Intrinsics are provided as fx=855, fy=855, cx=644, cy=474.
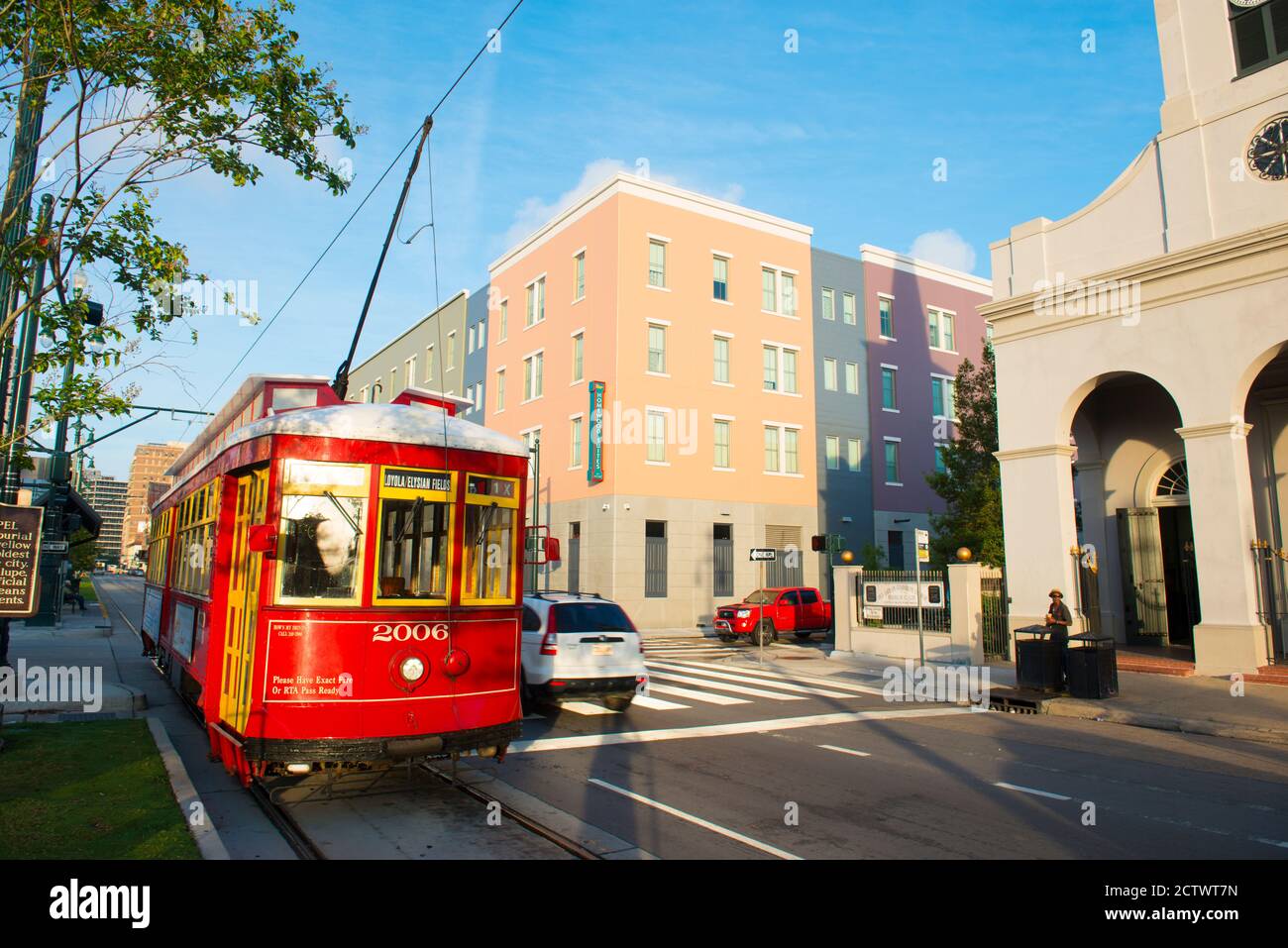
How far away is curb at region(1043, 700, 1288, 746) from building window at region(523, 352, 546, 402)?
90.8 ft

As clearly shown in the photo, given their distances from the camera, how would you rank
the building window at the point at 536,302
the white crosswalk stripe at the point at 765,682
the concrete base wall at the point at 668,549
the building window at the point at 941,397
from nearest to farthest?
the white crosswalk stripe at the point at 765,682
the concrete base wall at the point at 668,549
the building window at the point at 536,302
the building window at the point at 941,397

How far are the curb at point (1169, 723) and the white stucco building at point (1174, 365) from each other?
164 inches

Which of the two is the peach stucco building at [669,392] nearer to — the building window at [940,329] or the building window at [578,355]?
the building window at [578,355]

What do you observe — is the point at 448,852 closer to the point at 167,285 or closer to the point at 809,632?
the point at 167,285

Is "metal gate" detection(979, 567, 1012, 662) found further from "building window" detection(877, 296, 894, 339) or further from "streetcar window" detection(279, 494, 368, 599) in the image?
"building window" detection(877, 296, 894, 339)

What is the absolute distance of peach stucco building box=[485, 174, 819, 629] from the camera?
33.2m

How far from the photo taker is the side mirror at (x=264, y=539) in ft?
21.7

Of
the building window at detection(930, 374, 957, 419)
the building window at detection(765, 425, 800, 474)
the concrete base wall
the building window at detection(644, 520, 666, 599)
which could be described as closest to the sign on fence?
the concrete base wall

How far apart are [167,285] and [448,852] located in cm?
638

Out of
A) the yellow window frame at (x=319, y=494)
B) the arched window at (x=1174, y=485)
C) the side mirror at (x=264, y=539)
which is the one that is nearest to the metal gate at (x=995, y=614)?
the arched window at (x=1174, y=485)

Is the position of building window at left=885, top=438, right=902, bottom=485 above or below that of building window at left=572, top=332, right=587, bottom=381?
below

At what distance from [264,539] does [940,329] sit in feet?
138

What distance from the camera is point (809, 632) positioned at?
28.0 m
